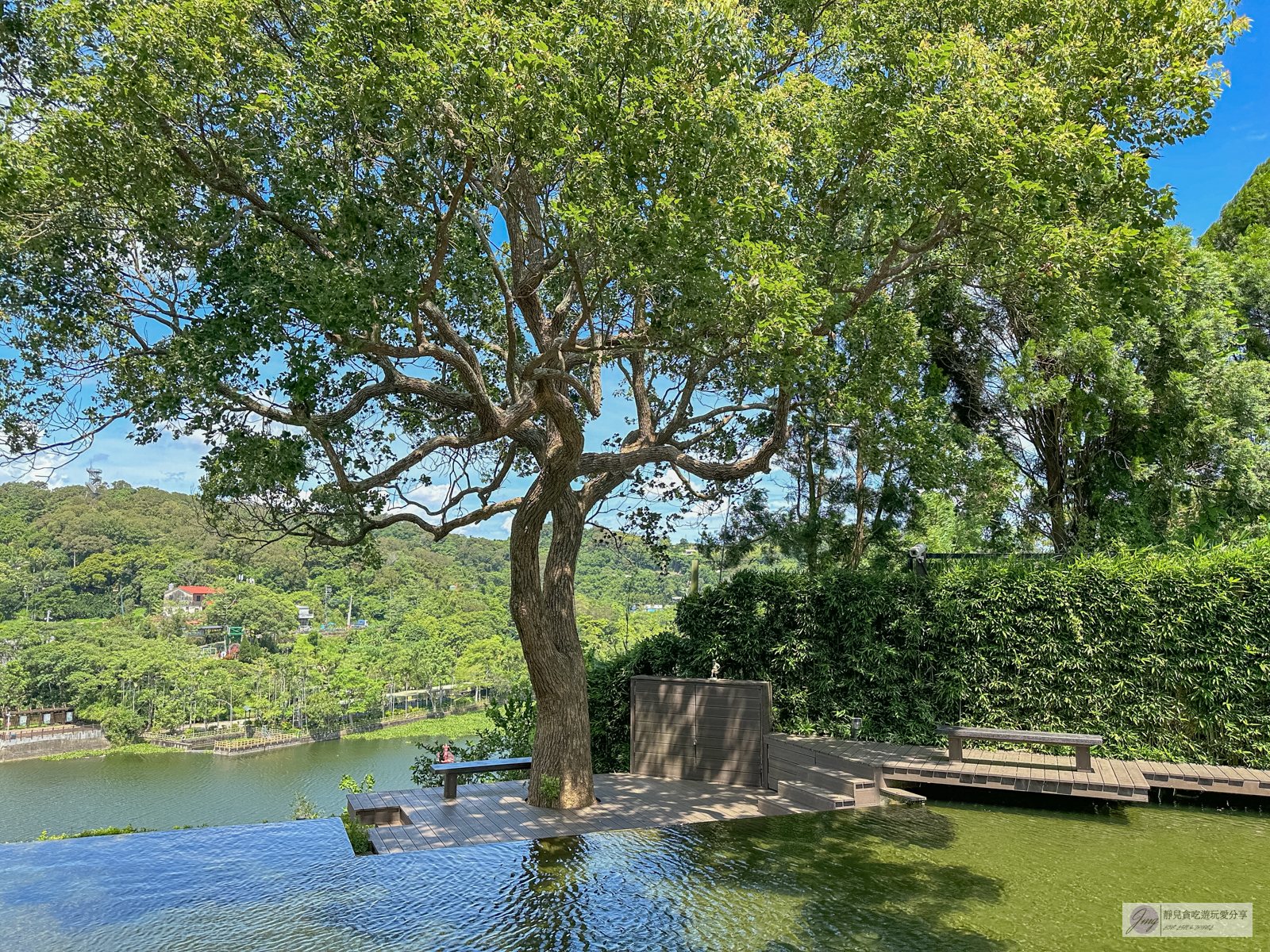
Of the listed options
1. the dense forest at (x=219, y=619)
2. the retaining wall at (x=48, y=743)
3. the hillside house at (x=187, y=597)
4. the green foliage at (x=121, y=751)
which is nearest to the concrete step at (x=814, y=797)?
the dense forest at (x=219, y=619)

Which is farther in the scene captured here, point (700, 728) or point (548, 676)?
point (700, 728)

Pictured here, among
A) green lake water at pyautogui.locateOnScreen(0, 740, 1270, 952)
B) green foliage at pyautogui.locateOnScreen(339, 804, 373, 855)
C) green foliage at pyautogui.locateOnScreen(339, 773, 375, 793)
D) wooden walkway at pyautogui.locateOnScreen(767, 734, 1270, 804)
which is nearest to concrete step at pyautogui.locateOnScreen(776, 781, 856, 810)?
green lake water at pyautogui.locateOnScreen(0, 740, 1270, 952)

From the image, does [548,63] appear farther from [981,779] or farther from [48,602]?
[48,602]

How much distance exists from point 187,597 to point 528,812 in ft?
222

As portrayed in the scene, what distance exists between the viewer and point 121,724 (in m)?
48.8

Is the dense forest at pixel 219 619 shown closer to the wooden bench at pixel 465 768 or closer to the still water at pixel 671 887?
the wooden bench at pixel 465 768

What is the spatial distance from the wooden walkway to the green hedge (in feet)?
1.60

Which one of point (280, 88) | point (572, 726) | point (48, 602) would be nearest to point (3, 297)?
point (280, 88)

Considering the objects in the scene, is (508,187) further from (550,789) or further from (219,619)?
(219,619)

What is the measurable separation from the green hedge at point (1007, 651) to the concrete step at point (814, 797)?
196 centimetres

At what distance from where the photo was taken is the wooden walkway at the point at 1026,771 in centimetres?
765

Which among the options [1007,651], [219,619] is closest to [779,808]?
[1007,651]

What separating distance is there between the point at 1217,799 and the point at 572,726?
6797 millimetres

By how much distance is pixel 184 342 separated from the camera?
5.74 meters
